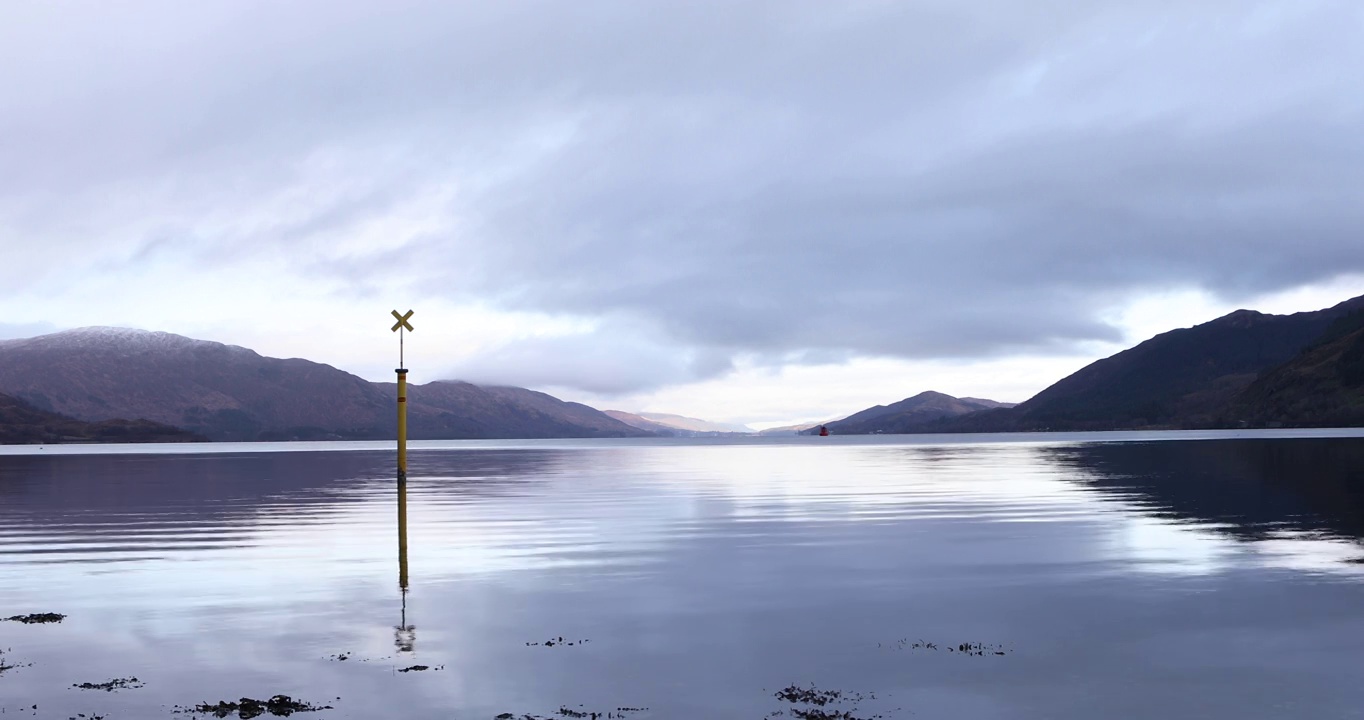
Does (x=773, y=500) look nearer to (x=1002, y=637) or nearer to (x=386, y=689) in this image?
(x=1002, y=637)

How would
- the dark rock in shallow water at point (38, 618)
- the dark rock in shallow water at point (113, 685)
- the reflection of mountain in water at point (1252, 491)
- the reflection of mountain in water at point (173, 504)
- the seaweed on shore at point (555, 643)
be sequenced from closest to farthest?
1. the dark rock in shallow water at point (113, 685)
2. the seaweed on shore at point (555, 643)
3. the dark rock in shallow water at point (38, 618)
4. the reflection of mountain in water at point (173, 504)
5. the reflection of mountain in water at point (1252, 491)

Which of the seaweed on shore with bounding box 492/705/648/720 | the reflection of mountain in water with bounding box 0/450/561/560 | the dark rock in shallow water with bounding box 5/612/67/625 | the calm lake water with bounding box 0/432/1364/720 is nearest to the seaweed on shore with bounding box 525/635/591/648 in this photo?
the calm lake water with bounding box 0/432/1364/720

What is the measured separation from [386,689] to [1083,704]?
10227mm

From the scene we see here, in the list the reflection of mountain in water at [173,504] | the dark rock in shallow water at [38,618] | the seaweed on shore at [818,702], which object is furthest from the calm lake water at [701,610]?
the dark rock in shallow water at [38,618]

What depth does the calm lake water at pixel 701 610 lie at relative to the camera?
1711cm

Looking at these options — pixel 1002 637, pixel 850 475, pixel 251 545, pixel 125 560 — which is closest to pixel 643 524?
pixel 251 545

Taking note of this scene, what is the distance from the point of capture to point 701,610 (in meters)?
25.0

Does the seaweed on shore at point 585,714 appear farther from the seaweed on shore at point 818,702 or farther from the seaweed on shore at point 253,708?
the seaweed on shore at point 253,708

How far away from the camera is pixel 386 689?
17.3 metres

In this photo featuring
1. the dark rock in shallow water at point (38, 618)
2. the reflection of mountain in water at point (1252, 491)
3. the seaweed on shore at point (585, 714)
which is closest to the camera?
the seaweed on shore at point (585, 714)

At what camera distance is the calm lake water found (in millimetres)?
17109

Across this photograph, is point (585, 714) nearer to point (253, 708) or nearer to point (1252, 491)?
point (253, 708)

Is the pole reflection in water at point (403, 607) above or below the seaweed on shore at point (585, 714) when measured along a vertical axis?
above

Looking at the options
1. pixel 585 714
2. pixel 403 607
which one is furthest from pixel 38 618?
pixel 585 714
